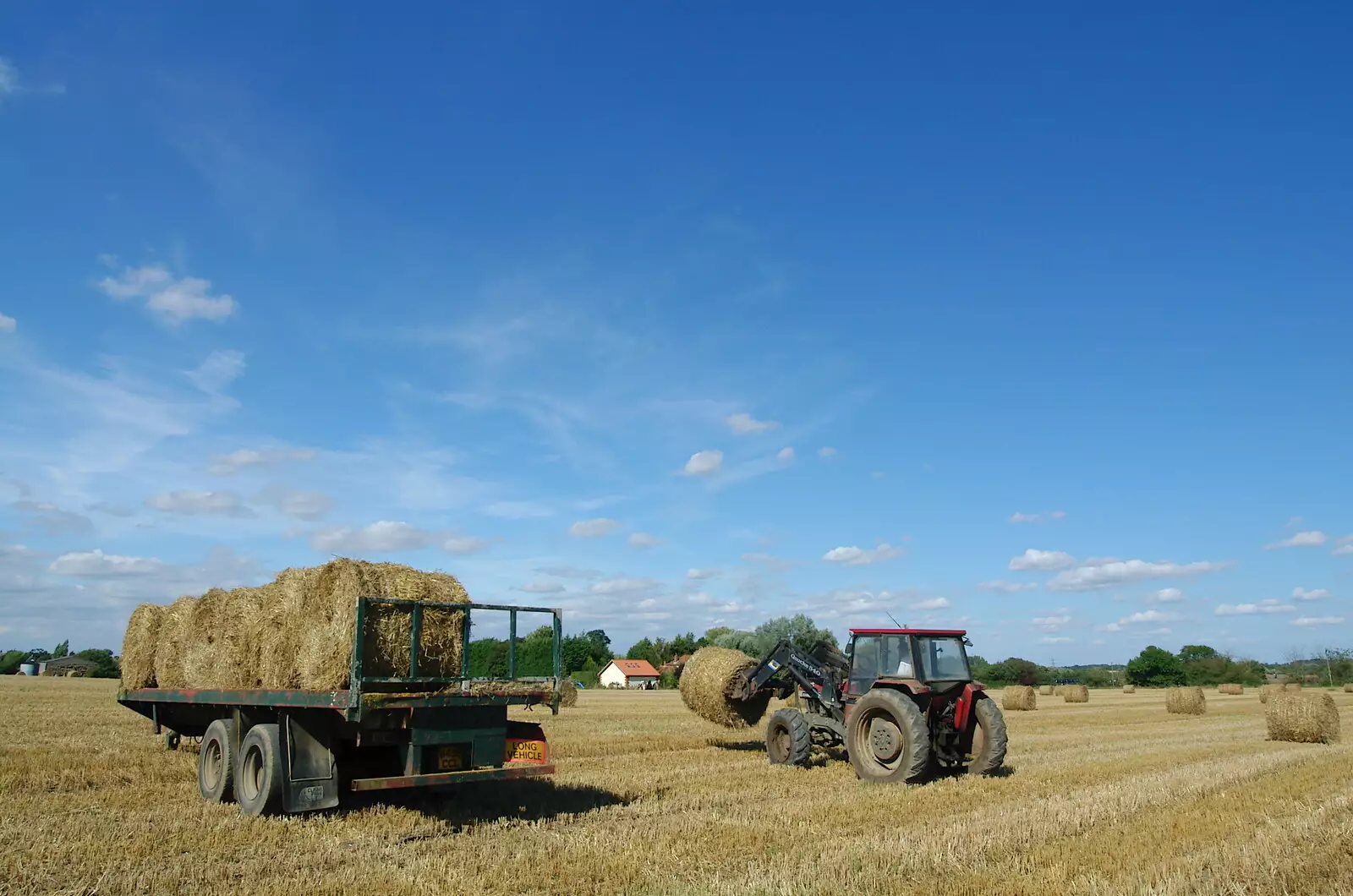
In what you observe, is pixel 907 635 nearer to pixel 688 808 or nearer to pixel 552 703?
pixel 688 808

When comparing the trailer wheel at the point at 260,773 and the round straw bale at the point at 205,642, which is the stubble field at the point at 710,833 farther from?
the round straw bale at the point at 205,642

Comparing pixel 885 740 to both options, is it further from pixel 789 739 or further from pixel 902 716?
pixel 789 739

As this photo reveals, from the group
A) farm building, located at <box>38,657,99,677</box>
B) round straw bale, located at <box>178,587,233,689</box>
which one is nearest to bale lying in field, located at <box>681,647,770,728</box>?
round straw bale, located at <box>178,587,233,689</box>

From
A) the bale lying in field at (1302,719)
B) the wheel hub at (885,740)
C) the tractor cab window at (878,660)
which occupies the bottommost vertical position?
the bale lying in field at (1302,719)

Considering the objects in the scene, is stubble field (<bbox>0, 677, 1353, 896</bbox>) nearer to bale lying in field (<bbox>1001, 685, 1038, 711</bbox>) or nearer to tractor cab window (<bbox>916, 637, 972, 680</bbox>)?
tractor cab window (<bbox>916, 637, 972, 680</bbox>)

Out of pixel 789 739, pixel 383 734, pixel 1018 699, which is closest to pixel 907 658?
pixel 789 739

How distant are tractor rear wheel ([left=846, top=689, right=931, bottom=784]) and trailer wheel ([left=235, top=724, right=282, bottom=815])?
6894mm

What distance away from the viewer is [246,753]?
9.49m

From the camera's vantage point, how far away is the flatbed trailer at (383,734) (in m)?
8.45

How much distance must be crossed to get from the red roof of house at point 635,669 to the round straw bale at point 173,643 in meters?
76.4

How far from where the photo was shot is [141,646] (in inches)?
509

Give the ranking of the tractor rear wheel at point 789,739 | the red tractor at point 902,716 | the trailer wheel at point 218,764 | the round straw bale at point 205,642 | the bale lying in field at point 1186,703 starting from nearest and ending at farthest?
1. the trailer wheel at point 218,764
2. the round straw bale at point 205,642
3. the red tractor at point 902,716
4. the tractor rear wheel at point 789,739
5. the bale lying in field at point 1186,703

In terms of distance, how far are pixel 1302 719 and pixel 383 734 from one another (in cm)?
1900

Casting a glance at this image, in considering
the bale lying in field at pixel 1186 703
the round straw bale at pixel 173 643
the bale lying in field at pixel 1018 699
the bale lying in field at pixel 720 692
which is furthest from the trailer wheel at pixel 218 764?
the bale lying in field at pixel 1186 703
